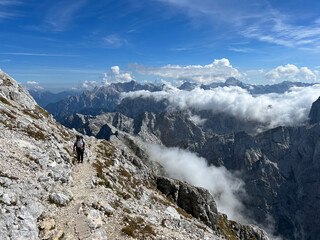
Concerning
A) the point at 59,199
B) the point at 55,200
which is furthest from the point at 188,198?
the point at 55,200

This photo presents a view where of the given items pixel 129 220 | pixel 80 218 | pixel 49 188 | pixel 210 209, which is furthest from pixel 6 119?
Answer: pixel 210 209

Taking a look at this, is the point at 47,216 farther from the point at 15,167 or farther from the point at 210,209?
the point at 210,209

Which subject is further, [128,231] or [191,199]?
[191,199]

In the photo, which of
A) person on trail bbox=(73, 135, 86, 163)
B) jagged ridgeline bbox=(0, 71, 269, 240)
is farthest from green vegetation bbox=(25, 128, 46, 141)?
person on trail bbox=(73, 135, 86, 163)

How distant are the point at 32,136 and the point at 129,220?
2099 cm

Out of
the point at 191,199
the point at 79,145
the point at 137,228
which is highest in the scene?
the point at 79,145

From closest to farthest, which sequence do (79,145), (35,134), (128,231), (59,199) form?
(128,231), (59,199), (35,134), (79,145)

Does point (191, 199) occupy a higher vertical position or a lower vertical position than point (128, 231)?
lower

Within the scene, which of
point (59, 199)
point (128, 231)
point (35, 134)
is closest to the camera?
point (128, 231)

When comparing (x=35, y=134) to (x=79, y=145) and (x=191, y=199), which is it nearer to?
(x=79, y=145)

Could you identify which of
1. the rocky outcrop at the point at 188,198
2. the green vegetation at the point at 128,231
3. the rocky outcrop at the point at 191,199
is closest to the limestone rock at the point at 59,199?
the green vegetation at the point at 128,231

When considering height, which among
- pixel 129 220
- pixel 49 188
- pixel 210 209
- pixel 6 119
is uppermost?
pixel 6 119

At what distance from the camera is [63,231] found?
58.4 feet

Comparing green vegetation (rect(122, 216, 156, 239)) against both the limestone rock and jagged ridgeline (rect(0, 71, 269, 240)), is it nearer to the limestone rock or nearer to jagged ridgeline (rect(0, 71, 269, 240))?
jagged ridgeline (rect(0, 71, 269, 240))
